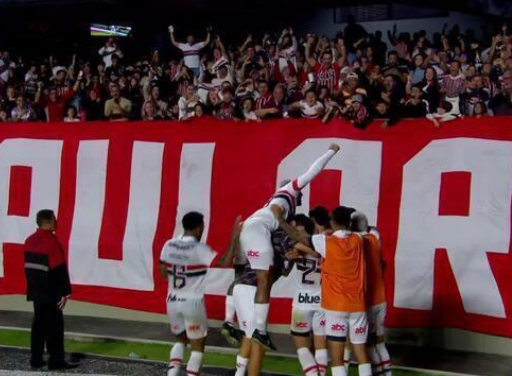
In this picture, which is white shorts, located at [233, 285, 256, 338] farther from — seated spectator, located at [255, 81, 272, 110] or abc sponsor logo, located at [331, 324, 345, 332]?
seated spectator, located at [255, 81, 272, 110]

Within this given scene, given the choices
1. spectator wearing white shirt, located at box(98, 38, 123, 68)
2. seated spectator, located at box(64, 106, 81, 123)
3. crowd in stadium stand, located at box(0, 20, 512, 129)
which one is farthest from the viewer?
spectator wearing white shirt, located at box(98, 38, 123, 68)

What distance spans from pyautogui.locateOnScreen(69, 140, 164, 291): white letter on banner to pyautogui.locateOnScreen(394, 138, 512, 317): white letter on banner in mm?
3505

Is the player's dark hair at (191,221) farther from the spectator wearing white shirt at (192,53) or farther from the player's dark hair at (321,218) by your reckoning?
the spectator wearing white shirt at (192,53)

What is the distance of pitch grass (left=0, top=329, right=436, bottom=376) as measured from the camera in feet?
37.7

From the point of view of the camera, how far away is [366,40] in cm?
1823

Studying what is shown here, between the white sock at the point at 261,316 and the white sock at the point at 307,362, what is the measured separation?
49 cm

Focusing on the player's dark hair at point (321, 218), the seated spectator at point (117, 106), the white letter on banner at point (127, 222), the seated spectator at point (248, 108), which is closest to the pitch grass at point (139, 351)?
the white letter on banner at point (127, 222)

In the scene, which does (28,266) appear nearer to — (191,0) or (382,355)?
(382,355)

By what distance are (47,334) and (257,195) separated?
10.1 ft

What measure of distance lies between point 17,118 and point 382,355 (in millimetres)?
8296

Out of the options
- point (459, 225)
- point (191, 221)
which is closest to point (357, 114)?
point (459, 225)

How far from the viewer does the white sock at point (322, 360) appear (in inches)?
417

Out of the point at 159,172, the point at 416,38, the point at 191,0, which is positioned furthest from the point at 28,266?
the point at 191,0

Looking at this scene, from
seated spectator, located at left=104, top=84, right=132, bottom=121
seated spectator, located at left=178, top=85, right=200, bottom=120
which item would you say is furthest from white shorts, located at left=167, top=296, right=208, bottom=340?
seated spectator, located at left=104, top=84, right=132, bottom=121
